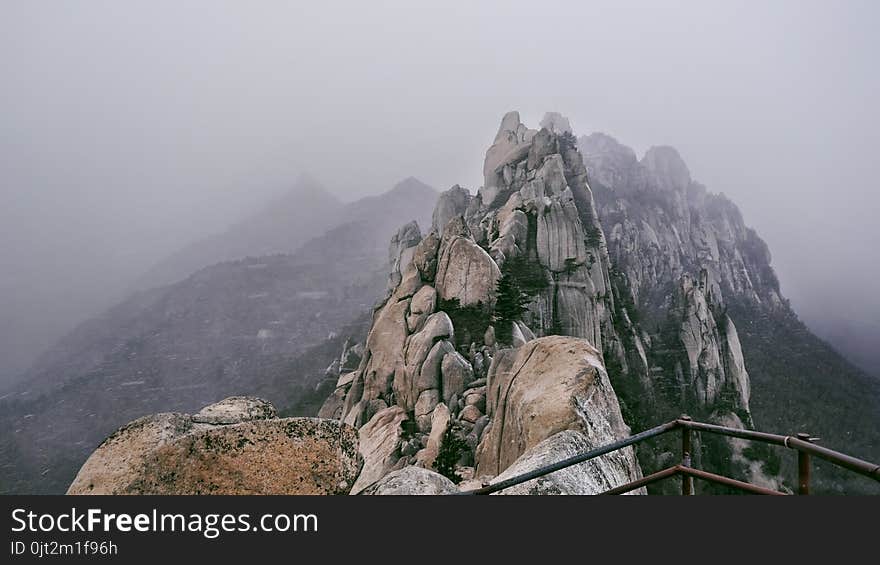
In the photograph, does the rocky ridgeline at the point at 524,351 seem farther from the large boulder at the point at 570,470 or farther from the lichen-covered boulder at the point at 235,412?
the lichen-covered boulder at the point at 235,412

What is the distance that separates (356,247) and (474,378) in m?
156

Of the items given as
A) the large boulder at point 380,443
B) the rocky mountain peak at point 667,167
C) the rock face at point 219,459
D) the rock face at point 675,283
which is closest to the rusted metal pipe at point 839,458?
the rock face at point 219,459

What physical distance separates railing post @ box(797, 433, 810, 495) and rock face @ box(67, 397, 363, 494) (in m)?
5.69

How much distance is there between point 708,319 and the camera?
62312 mm

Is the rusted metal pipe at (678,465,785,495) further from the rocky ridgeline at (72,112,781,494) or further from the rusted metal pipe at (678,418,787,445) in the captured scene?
the rocky ridgeline at (72,112,781,494)

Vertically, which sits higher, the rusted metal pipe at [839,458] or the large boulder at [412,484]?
the rusted metal pipe at [839,458]

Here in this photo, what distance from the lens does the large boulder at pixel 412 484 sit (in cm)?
641

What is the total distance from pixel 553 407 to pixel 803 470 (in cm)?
795

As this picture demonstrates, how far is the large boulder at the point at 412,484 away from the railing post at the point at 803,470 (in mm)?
3930

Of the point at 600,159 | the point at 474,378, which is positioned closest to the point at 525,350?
the point at 474,378

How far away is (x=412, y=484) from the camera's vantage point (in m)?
6.54

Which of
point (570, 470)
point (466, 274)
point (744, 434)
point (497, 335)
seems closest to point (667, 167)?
point (466, 274)

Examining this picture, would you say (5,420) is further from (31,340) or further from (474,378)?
(474,378)

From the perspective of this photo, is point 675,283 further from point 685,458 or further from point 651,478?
point 651,478
